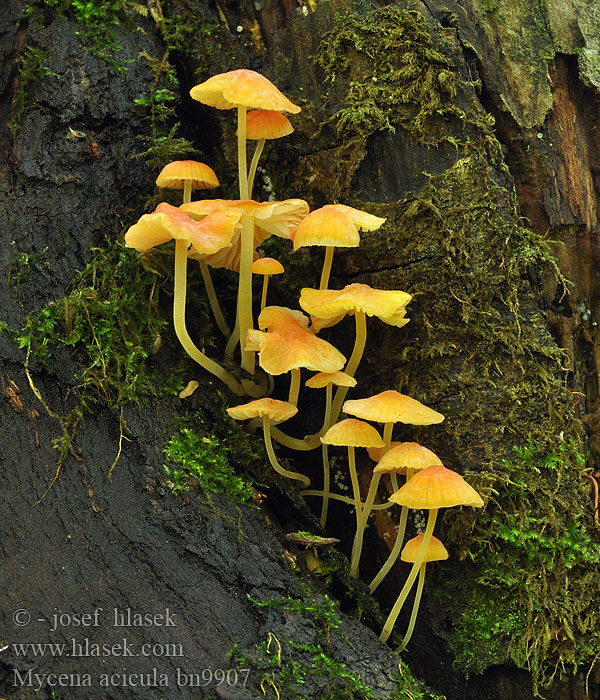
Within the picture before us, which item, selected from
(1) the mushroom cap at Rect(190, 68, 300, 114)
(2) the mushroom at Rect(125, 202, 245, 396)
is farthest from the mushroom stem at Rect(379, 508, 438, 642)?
(1) the mushroom cap at Rect(190, 68, 300, 114)

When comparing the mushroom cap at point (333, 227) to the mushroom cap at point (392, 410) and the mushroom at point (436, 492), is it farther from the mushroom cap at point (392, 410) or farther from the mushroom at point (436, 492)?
the mushroom at point (436, 492)

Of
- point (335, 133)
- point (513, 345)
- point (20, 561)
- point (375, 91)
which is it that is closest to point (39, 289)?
point (20, 561)

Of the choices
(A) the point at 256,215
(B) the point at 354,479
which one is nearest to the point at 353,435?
(B) the point at 354,479

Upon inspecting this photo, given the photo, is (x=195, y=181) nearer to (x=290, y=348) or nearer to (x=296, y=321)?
(x=296, y=321)

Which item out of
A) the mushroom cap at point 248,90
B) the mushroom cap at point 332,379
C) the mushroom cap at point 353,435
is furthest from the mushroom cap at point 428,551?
the mushroom cap at point 248,90

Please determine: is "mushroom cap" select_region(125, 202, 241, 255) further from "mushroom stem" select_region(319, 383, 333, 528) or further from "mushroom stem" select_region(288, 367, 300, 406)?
"mushroom stem" select_region(319, 383, 333, 528)
